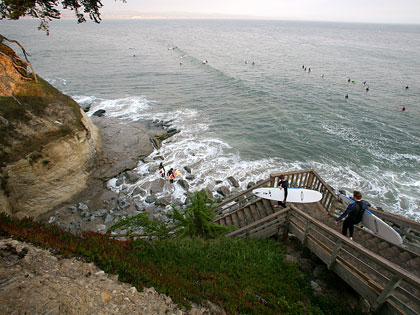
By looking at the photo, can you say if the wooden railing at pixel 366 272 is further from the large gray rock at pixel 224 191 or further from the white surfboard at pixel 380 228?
the large gray rock at pixel 224 191

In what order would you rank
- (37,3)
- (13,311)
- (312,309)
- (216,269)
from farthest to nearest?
(37,3)
(216,269)
(312,309)
(13,311)

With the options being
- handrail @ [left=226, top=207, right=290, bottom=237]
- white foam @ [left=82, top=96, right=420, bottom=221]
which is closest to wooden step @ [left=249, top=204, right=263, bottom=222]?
handrail @ [left=226, top=207, right=290, bottom=237]

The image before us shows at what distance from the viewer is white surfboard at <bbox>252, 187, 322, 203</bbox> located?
412 inches

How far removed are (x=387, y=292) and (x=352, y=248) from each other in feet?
5.13

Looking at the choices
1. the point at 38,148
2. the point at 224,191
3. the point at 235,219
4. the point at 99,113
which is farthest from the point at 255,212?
the point at 99,113

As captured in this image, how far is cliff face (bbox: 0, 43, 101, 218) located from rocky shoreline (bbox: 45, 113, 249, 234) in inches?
43.6

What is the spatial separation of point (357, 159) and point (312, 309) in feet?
69.2

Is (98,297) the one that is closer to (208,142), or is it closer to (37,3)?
(37,3)

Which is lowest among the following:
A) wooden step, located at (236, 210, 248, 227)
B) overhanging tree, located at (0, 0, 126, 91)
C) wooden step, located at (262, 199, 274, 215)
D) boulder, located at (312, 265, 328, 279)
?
wooden step, located at (236, 210, 248, 227)

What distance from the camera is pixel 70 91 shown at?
39.5 metres

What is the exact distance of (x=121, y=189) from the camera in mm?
18016

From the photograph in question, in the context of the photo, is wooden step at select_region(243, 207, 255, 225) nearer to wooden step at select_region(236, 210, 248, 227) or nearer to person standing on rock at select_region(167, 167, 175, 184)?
wooden step at select_region(236, 210, 248, 227)

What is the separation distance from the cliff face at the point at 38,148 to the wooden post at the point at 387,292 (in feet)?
58.1

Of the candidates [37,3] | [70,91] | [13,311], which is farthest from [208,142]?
[70,91]
